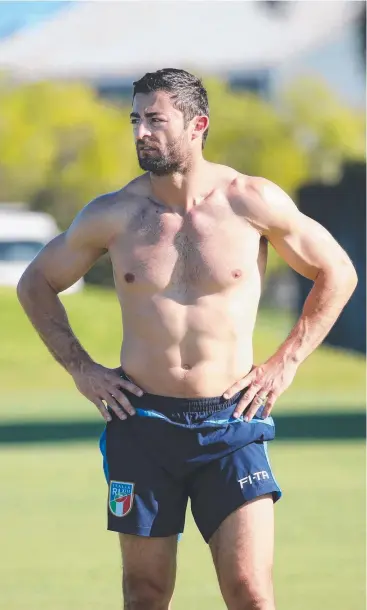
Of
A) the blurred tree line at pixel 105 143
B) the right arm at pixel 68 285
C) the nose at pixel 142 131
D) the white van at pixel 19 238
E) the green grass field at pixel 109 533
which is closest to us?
the nose at pixel 142 131

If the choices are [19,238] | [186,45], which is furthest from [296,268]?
[186,45]

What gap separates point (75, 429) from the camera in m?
16.5

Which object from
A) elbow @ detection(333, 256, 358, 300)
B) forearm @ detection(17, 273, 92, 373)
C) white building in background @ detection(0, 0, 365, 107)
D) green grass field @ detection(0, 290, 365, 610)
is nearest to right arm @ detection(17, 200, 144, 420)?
forearm @ detection(17, 273, 92, 373)

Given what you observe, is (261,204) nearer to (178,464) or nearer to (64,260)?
(64,260)

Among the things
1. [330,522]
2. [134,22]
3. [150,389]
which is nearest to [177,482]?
[150,389]

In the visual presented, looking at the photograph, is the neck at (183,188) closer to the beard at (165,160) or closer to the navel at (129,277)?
the beard at (165,160)

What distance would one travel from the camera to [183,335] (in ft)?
20.0

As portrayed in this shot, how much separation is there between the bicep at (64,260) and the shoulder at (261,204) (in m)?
0.59

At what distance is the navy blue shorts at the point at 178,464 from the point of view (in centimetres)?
603

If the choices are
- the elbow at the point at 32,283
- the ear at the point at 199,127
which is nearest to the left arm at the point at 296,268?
the ear at the point at 199,127

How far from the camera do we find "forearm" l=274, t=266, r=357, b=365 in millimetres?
6273

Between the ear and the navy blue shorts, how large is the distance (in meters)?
1.01

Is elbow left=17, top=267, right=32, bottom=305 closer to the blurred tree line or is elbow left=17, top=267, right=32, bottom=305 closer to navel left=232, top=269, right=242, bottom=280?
navel left=232, top=269, right=242, bottom=280

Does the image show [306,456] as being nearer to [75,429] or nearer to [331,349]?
[75,429]
